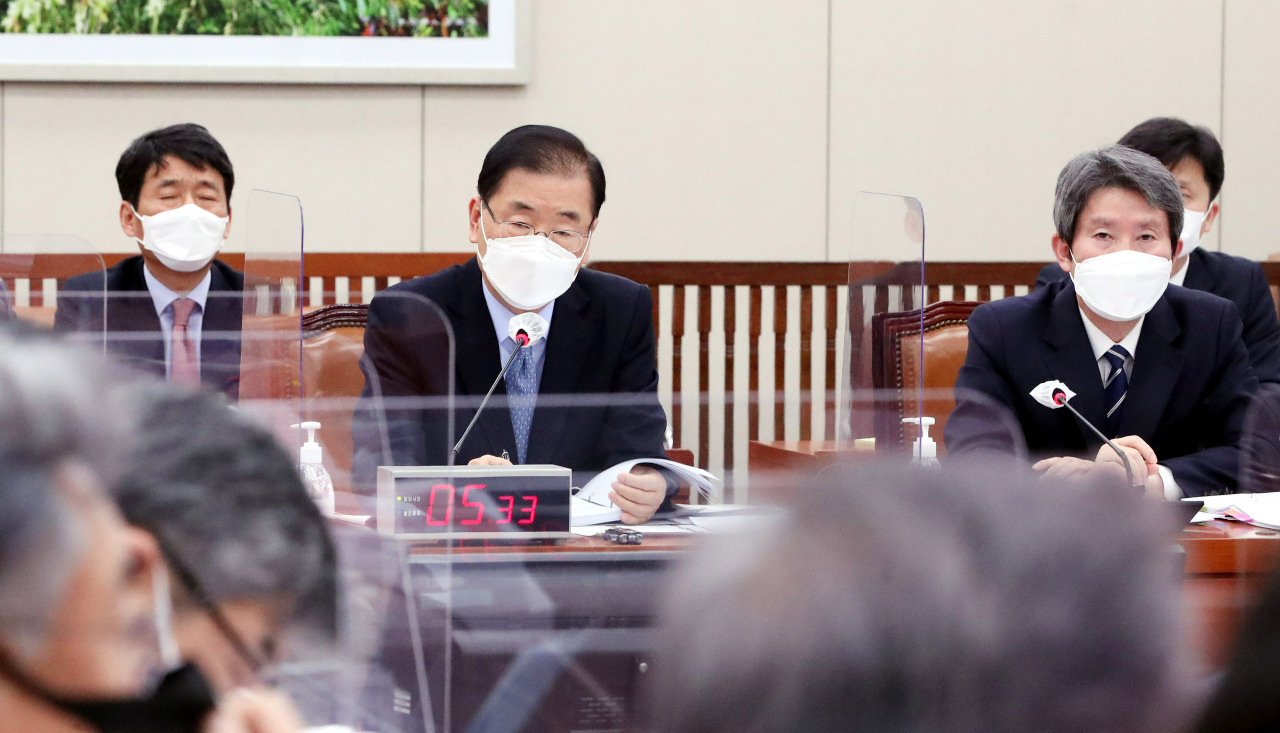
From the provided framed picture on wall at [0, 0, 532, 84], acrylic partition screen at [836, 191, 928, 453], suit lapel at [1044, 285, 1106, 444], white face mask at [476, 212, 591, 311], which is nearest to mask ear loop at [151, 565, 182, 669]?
acrylic partition screen at [836, 191, 928, 453]

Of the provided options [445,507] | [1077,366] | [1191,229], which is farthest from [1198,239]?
[445,507]

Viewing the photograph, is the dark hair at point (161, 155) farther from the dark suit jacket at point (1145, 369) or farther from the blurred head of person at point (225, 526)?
the blurred head of person at point (225, 526)

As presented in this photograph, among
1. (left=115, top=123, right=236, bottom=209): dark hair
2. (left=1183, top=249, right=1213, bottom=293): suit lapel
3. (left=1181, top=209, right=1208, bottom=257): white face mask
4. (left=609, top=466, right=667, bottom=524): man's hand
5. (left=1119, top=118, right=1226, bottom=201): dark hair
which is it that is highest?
(left=1119, top=118, right=1226, bottom=201): dark hair

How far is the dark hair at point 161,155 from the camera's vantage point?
2.82 metres

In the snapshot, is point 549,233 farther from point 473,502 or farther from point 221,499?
point 221,499

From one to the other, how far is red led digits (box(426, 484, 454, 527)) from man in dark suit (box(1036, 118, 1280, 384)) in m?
2.04

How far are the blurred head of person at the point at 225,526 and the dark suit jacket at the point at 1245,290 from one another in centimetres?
255

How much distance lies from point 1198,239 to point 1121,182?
94 cm

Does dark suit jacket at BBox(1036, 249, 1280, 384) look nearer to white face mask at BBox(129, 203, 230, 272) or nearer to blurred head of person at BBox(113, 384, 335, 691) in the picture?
white face mask at BBox(129, 203, 230, 272)

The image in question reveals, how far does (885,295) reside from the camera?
193 centimetres

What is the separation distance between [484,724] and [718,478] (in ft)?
1.39

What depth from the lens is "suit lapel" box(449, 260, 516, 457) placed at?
4.19 feet

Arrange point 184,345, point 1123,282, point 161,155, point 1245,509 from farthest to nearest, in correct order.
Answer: point 161,155
point 1123,282
point 1245,509
point 184,345

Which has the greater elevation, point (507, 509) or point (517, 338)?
point (517, 338)
